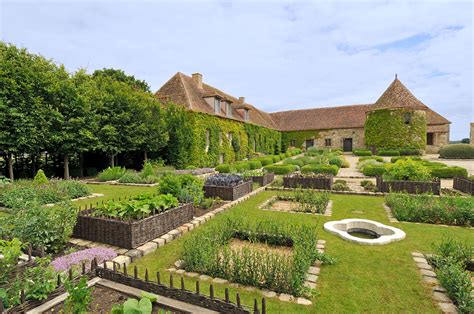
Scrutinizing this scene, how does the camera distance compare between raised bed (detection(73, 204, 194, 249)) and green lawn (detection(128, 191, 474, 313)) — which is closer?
green lawn (detection(128, 191, 474, 313))

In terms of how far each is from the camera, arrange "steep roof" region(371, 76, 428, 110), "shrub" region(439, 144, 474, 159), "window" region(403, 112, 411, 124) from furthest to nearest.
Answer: "window" region(403, 112, 411, 124)
"steep roof" region(371, 76, 428, 110)
"shrub" region(439, 144, 474, 159)

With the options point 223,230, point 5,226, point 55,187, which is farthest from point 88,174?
point 223,230

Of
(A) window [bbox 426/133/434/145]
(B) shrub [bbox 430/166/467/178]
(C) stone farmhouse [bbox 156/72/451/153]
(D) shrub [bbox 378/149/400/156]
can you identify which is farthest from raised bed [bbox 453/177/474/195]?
(A) window [bbox 426/133/434/145]

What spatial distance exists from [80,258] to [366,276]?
440 centimetres

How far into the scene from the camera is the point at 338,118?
117 ft

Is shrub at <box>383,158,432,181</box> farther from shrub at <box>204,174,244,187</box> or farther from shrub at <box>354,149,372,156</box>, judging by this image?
shrub at <box>354,149,372,156</box>

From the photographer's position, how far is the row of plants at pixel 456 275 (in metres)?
2.78

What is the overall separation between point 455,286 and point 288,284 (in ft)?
6.65

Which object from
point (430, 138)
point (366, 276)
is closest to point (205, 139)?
point (366, 276)

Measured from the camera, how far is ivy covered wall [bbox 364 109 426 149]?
87.6 ft

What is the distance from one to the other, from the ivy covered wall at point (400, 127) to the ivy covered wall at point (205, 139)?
588 inches

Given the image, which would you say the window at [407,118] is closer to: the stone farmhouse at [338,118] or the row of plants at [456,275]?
the stone farmhouse at [338,118]

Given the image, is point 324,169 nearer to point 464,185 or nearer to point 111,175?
point 464,185

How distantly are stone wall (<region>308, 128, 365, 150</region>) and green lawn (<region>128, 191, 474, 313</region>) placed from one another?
1201 inches
